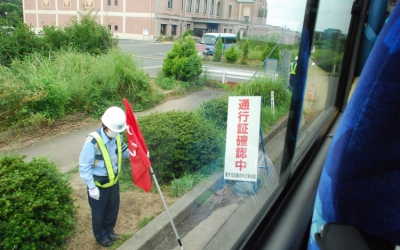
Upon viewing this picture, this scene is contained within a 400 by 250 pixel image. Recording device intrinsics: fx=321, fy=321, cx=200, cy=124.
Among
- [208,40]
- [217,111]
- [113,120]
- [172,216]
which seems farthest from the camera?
[208,40]

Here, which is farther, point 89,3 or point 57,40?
point 89,3

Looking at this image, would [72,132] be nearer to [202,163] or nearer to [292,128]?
[202,163]

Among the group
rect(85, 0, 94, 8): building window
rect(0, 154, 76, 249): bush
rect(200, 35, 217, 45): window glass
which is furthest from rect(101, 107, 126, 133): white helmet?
rect(85, 0, 94, 8): building window

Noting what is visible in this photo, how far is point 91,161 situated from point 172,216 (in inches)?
35.9

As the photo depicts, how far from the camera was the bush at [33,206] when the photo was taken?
6.47ft

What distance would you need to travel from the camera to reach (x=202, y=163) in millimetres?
3398

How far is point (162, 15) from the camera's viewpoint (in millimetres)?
13477

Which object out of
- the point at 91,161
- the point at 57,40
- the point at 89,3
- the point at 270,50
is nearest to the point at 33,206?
the point at 91,161

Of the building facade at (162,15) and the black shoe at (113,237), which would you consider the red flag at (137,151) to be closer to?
the black shoe at (113,237)

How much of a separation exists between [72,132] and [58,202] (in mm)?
2840

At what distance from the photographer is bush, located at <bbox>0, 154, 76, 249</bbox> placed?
1973 mm

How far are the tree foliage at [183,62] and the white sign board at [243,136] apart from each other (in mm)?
5706

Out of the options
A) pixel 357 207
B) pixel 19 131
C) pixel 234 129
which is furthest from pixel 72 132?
pixel 357 207

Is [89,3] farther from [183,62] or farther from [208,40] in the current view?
[183,62]
